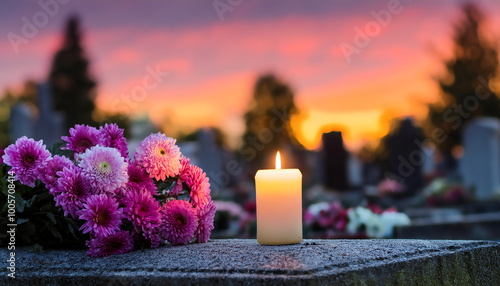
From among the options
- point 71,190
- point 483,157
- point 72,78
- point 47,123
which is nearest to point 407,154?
point 483,157

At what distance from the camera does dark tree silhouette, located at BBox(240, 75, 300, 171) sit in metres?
29.0

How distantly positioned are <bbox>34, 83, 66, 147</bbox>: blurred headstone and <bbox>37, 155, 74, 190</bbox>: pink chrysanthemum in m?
11.2

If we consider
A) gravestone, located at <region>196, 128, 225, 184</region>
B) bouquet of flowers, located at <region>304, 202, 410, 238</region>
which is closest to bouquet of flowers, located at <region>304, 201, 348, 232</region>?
bouquet of flowers, located at <region>304, 202, 410, 238</region>

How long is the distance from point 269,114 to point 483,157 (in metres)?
17.7

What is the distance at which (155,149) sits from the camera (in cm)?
206

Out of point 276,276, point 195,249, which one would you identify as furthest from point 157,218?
point 276,276

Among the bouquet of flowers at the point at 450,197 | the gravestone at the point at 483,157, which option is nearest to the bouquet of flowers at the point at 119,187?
the bouquet of flowers at the point at 450,197

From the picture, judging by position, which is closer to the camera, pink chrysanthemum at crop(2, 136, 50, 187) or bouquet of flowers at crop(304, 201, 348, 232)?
pink chrysanthemum at crop(2, 136, 50, 187)

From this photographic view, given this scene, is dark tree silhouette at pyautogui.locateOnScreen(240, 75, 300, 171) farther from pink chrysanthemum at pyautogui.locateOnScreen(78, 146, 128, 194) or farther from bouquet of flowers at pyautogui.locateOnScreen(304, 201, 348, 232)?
pink chrysanthemum at pyautogui.locateOnScreen(78, 146, 128, 194)

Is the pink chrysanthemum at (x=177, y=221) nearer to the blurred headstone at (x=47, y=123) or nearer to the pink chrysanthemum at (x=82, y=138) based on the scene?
the pink chrysanthemum at (x=82, y=138)

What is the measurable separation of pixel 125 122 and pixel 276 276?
95.5 feet

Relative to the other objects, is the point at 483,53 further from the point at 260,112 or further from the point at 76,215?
the point at 76,215

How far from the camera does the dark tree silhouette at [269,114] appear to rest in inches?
1141

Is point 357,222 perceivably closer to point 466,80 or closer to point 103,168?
point 103,168
